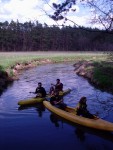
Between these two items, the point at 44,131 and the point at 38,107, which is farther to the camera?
the point at 38,107

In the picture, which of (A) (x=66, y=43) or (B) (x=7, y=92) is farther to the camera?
(A) (x=66, y=43)

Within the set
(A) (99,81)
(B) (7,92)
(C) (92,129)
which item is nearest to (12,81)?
(B) (7,92)

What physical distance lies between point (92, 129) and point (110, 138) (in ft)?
3.97

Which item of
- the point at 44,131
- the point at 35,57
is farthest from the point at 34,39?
the point at 44,131

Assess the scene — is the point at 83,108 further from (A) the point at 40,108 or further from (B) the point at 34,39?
(B) the point at 34,39

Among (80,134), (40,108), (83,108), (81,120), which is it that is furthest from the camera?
(40,108)

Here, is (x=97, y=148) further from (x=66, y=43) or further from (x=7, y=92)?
(x=66, y=43)

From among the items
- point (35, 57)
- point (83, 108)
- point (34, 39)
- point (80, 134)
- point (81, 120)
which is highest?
point (34, 39)

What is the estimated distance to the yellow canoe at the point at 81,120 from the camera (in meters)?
13.3

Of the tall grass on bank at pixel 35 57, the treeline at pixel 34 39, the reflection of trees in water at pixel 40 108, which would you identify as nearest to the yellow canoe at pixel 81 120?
the reflection of trees in water at pixel 40 108

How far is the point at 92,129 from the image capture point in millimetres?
14062

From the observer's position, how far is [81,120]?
14500mm

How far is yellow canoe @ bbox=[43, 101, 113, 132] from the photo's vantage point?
13318 mm

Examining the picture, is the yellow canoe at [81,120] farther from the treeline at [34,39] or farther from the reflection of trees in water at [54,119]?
the treeline at [34,39]
